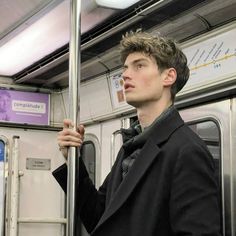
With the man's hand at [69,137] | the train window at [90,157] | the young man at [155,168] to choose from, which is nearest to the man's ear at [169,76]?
the young man at [155,168]

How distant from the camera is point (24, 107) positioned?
585 cm

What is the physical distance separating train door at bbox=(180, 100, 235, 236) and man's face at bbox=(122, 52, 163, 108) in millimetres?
1490

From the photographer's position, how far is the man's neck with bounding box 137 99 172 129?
2.14 meters

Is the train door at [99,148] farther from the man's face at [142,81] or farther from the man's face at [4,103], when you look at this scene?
the man's face at [142,81]

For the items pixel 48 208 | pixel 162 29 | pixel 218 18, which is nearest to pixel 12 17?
pixel 162 29

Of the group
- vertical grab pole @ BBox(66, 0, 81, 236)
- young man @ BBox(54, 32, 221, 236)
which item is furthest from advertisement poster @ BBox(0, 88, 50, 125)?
vertical grab pole @ BBox(66, 0, 81, 236)

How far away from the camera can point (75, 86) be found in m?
2.12

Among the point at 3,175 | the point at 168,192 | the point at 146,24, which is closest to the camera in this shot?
the point at 168,192

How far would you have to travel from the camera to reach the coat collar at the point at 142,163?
6.44 feet

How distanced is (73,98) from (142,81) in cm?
29

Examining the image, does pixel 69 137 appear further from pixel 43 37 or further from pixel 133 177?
pixel 43 37

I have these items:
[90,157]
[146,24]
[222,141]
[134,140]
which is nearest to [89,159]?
[90,157]

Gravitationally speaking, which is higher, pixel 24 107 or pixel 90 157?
pixel 24 107

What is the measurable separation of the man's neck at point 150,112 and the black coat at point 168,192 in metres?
0.07
